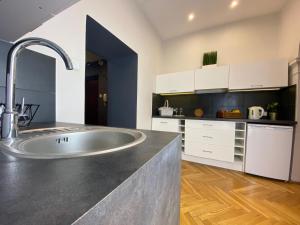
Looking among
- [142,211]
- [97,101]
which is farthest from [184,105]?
[142,211]

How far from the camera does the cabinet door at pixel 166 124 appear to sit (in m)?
2.97

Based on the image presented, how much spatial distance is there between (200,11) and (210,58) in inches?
33.0

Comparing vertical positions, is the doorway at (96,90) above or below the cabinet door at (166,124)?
above

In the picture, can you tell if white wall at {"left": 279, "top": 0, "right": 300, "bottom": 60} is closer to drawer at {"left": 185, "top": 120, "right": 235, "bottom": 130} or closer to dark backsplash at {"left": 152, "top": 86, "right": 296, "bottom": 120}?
dark backsplash at {"left": 152, "top": 86, "right": 296, "bottom": 120}

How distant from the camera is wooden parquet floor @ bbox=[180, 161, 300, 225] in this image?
1371 mm

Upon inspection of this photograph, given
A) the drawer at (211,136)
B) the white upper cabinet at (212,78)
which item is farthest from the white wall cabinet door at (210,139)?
the white upper cabinet at (212,78)

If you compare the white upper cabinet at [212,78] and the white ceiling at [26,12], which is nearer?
the white ceiling at [26,12]

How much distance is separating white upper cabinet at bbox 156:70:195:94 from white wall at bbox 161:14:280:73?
427 millimetres

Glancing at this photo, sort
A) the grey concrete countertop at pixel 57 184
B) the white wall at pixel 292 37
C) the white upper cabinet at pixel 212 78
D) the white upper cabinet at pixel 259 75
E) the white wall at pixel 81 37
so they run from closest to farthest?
the grey concrete countertop at pixel 57 184 → the white wall at pixel 81 37 → the white wall at pixel 292 37 → the white upper cabinet at pixel 259 75 → the white upper cabinet at pixel 212 78

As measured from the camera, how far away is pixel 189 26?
122 inches

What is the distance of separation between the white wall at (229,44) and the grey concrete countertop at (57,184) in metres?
3.26

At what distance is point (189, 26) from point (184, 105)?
1579mm

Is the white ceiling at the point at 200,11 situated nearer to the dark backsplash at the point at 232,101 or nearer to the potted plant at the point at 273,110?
the dark backsplash at the point at 232,101

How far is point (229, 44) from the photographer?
3.01m
